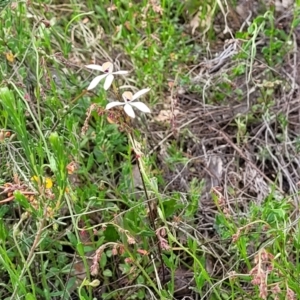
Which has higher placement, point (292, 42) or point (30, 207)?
point (30, 207)

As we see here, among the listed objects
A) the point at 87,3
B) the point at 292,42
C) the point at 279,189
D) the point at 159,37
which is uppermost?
the point at 87,3

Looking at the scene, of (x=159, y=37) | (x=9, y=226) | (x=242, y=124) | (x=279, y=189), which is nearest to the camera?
(x=9, y=226)

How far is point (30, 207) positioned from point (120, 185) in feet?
1.28

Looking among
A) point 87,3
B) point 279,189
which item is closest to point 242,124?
point 279,189

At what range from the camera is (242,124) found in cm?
195

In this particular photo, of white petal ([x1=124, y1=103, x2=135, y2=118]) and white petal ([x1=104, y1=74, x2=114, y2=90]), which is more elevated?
white petal ([x1=104, y1=74, x2=114, y2=90])

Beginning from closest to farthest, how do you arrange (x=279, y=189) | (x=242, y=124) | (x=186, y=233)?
1. (x=186, y=233)
2. (x=279, y=189)
3. (x=242, y=124)

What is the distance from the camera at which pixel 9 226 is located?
1.67 m

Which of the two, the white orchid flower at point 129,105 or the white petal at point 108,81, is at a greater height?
the white petal at point 108,81

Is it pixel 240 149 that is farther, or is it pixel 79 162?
pixel 240 149

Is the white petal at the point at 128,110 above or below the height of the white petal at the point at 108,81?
below

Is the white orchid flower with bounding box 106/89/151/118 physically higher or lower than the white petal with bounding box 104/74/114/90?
lower

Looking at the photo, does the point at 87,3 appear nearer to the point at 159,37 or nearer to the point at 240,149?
the point at 159,37

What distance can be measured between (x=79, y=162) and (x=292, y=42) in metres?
0.94
